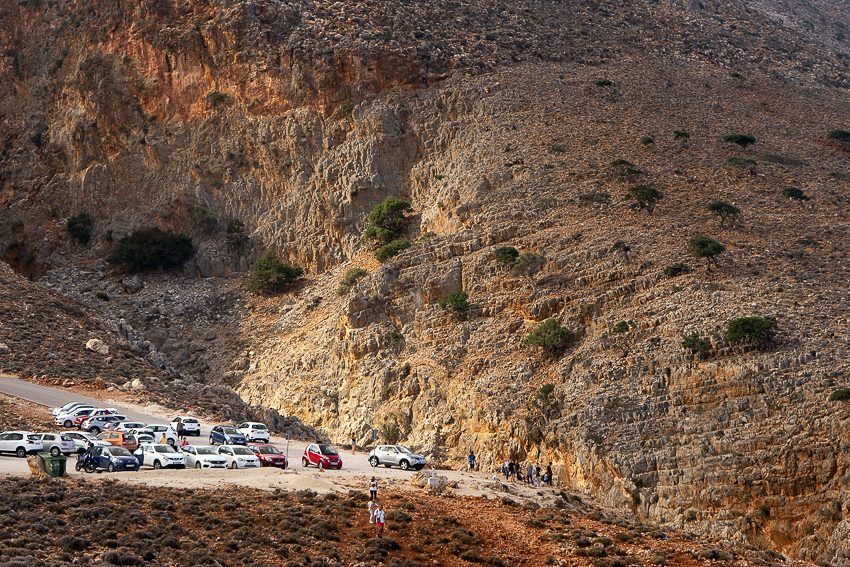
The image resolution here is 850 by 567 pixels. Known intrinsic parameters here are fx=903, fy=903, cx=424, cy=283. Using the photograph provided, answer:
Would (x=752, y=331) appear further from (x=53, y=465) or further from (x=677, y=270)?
(x=53, y=465)

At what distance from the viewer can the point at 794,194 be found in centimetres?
5553

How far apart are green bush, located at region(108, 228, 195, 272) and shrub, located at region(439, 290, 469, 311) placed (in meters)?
24.1

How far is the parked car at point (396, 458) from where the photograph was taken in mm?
37188

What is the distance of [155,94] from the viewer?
70125 mm

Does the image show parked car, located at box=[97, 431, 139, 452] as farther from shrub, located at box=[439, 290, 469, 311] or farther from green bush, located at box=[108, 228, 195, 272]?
green bush, located at box=[108, 228, 195, 272]

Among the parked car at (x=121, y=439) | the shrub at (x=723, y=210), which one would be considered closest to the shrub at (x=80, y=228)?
the parked car at (x=121, y=439)

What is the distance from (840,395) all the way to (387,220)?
101ft

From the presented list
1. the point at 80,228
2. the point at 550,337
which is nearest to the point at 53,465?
the point at 550,337

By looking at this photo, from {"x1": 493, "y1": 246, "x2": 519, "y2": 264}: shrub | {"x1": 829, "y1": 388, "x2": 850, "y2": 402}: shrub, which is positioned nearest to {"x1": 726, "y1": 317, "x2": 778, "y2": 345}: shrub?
{"x1": 829, "y1": 388, "x2": 850, "y2": 402}: shrub

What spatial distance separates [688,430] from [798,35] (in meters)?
64.3

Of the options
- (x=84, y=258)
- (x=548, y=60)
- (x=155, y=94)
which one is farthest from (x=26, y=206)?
(x=548, y=60)

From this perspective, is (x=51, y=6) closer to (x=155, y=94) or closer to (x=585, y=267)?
(x=155, y=94)

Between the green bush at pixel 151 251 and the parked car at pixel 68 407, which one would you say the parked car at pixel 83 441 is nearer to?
the parked car at pixel 68 407

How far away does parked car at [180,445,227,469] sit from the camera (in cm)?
3309
